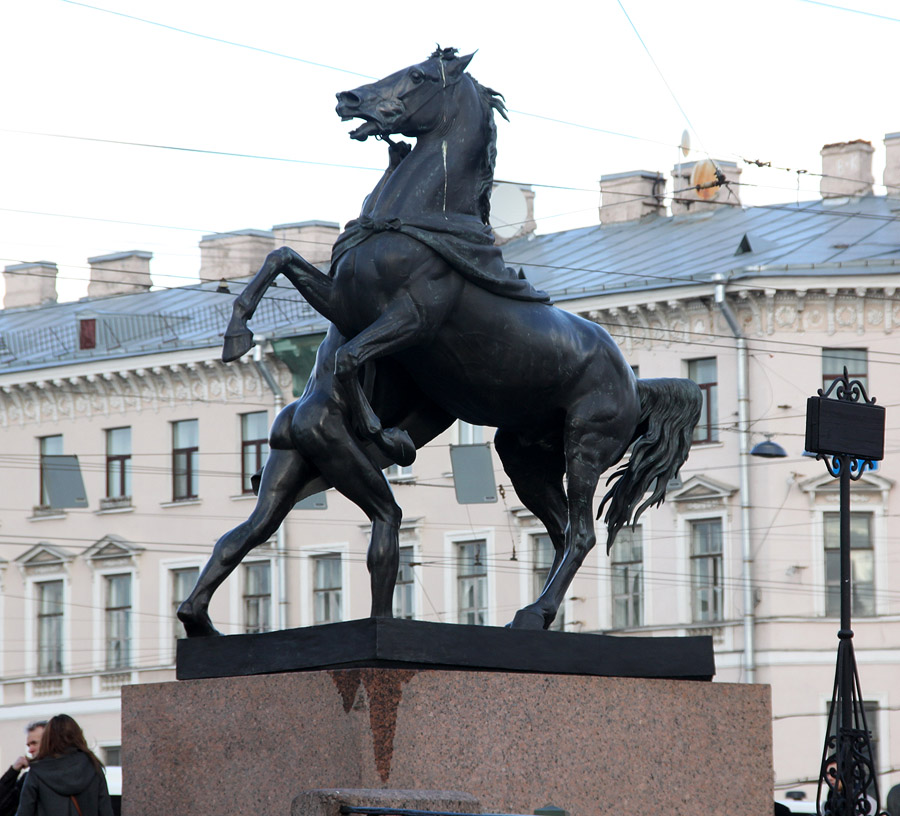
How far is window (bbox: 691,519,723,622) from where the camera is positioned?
103 feet

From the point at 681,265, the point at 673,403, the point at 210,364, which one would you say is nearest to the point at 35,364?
the point at 210,364

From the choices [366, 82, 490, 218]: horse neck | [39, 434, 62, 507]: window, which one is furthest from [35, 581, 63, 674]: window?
[366, 82, 490, 218]: horse neck

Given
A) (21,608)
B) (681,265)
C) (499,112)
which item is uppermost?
(681,265)

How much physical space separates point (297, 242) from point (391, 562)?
32.2 m

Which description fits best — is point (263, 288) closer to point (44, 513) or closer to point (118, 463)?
point (118, 463)

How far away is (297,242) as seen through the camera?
3838 centimetres

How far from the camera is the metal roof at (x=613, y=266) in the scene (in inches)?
1240

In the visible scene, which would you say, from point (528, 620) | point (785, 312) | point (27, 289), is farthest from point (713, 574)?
point (528, 620)

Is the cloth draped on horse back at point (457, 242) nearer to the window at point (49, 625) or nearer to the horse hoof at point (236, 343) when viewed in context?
the horse hoof at point (236, 343)

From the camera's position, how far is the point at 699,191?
35.5m

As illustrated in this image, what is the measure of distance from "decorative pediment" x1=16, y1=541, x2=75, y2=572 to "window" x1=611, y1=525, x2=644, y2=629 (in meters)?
10.6

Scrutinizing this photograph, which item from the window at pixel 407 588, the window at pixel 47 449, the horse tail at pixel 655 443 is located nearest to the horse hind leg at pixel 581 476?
the horse tail at pixel 655 443

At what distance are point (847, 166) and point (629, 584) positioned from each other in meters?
8.15

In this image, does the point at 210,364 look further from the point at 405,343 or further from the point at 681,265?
the point at 405,343
